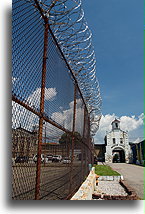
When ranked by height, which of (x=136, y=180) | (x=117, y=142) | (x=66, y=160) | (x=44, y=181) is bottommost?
(x=136, y=180)

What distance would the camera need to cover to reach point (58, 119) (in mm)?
2811

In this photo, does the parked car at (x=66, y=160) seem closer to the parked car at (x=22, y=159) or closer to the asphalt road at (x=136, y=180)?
the parked car at (x=22, y=159)

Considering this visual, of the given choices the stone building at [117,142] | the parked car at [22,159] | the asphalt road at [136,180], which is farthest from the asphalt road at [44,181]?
the stone building at [117,142]

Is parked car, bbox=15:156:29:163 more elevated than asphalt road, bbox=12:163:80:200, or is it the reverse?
parked car, bbox=15:156:29:163

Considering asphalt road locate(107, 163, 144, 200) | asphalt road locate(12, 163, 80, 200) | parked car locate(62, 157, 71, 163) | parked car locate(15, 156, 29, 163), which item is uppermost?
parked car locate(15, 156, 29, 163)

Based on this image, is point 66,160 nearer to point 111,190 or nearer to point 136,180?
point 111,190

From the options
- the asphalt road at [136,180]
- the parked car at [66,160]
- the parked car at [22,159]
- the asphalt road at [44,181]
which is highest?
the parked car at [22,159]

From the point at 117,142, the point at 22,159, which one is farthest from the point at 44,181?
the point at 117,142

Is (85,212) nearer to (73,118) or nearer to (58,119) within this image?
(58,119)

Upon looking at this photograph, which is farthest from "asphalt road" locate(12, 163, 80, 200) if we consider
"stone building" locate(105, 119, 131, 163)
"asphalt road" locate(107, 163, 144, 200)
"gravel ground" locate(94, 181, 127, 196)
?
"stone building" locate(105, 119, 131, 163)

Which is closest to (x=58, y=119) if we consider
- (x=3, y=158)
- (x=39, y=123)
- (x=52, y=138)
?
(x=52, y=138)

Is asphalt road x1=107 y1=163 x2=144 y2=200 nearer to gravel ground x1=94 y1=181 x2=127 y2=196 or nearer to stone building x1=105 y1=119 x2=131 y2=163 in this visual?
gravel ground x1=94 y1=181 x2=127 y2=196

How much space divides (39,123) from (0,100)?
39 centimetres

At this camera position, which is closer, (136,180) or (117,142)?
(136,180)
